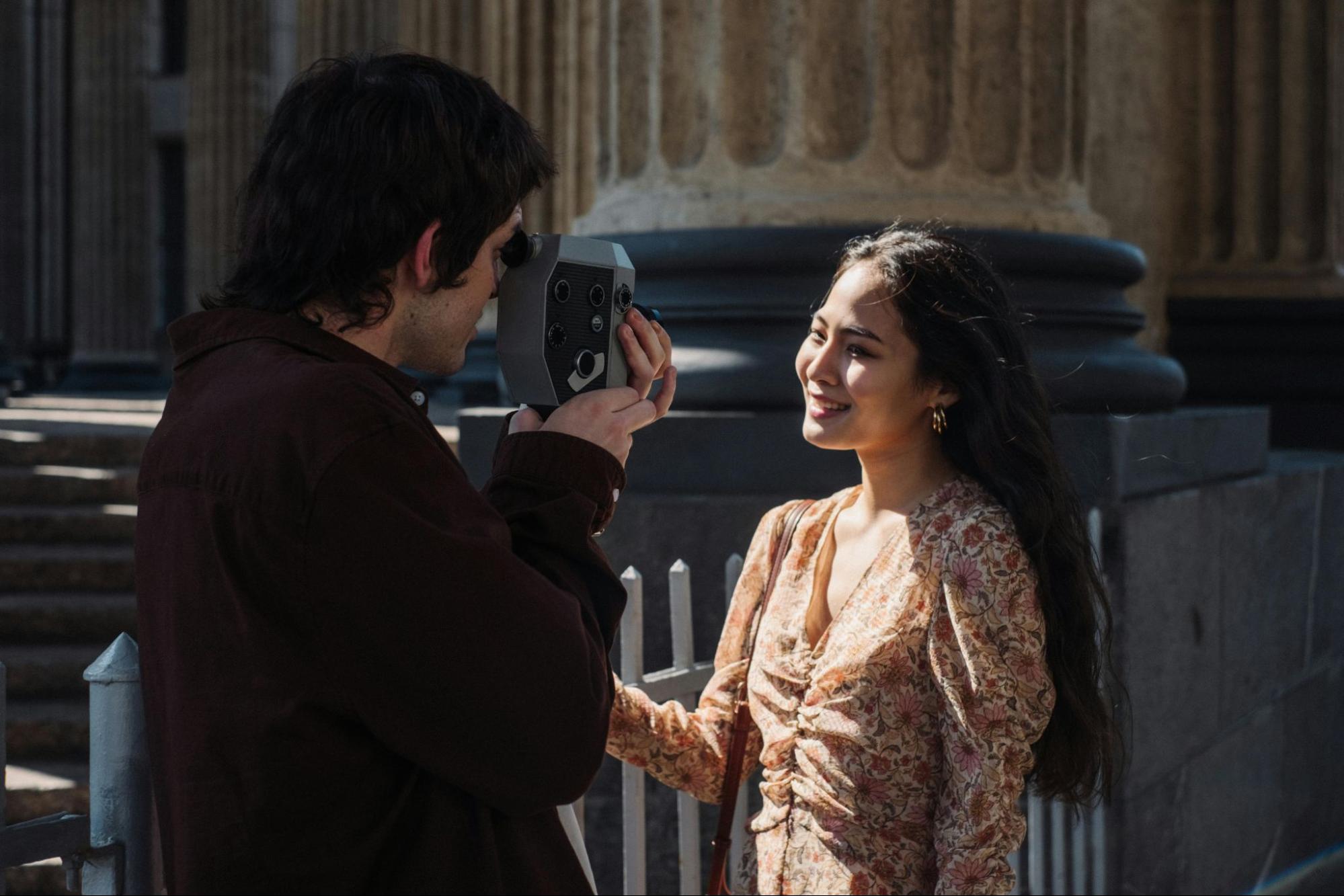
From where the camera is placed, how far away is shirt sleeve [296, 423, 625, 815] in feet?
3.88

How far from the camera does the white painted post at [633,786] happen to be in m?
2.49

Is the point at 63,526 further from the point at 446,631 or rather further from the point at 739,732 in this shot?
the point at 446,631

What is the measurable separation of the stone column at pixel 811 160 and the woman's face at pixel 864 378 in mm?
1435

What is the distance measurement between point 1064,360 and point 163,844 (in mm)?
3010

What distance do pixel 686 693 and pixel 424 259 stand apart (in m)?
1.49

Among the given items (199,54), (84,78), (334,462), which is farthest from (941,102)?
(84,78)

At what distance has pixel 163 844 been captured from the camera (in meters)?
1.36

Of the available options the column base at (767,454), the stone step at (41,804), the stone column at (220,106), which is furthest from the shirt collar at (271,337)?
the stone column at (220,106)

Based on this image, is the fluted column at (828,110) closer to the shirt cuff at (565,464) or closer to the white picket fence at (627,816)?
the white picket fence at (627,816)

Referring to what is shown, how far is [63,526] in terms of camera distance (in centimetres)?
589

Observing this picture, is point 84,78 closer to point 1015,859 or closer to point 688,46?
point 688,46

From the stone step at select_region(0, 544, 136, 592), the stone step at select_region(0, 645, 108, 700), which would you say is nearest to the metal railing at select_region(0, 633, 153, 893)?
the stone step at select_region(0, 645, 108, 700)

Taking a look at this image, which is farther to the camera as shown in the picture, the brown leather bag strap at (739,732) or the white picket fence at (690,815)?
the white picket fence at (690,815)

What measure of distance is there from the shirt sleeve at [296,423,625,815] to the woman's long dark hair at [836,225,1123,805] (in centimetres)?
102
